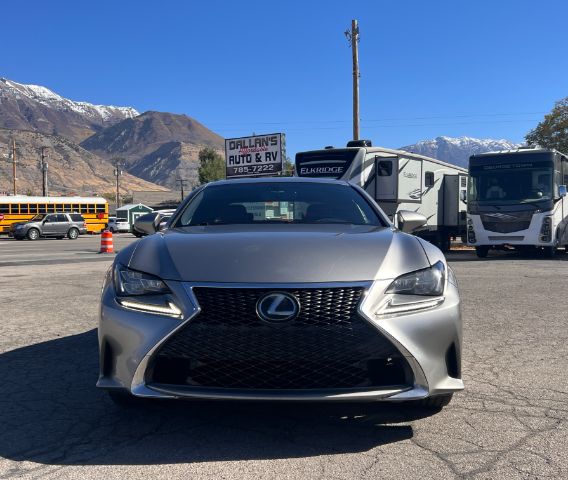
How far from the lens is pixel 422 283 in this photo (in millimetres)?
3348

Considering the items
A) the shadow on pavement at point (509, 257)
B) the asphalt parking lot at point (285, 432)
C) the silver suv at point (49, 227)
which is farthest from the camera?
the silver suv at point (49, 227)

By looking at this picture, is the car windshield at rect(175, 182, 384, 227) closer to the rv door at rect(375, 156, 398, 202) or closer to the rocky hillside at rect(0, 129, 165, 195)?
the rv door at rect(375, 156, 398, 202)

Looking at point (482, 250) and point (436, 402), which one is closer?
point (436, 402)

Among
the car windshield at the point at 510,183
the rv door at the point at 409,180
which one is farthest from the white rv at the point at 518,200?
the rv door at the point at 409,180

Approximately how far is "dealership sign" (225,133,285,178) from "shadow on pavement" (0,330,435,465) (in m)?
34.3

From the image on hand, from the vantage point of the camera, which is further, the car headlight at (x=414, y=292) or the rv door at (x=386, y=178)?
the rv door at (x=386, y=178)

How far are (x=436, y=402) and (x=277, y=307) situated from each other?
1.22 metres

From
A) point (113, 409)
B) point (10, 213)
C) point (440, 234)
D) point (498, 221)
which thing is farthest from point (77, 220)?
point (113, 409)

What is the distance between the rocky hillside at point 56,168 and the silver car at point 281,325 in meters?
130

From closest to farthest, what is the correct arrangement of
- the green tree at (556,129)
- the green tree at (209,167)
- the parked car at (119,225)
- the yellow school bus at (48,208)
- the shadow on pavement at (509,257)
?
the shadow on pavement at (509,257) < the yellow school bus at (48,208) < the green tree at (556,129) < the parked car at (119,225) < the green tree at (209,167)

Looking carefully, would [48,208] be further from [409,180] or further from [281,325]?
[281,325]

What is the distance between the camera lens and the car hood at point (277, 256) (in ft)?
10.4

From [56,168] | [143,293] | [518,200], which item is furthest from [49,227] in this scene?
[56,168]

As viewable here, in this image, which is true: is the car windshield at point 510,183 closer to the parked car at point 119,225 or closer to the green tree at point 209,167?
the parked car at point 119,225
